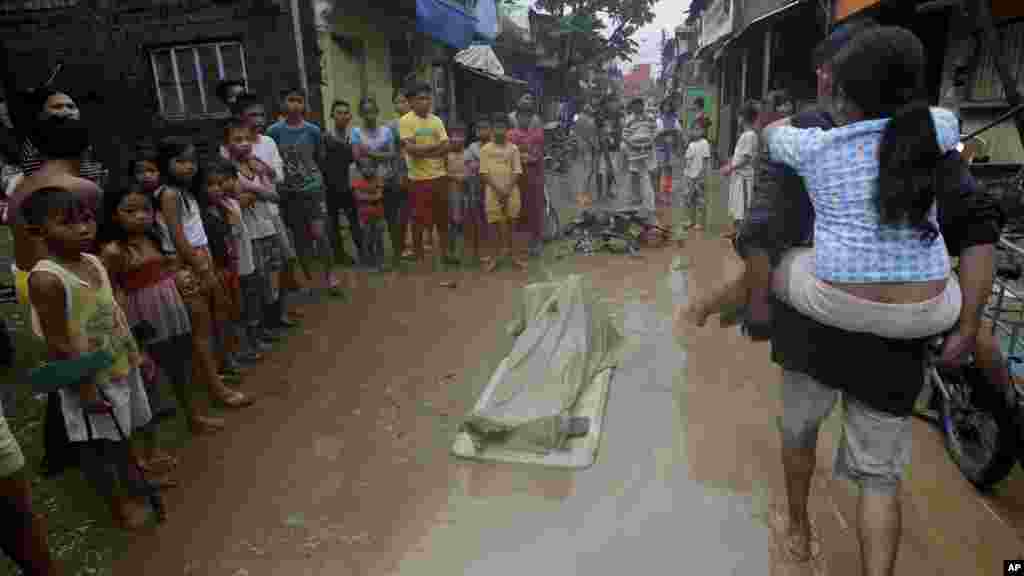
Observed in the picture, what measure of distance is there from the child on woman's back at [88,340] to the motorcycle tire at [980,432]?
3.46 metres

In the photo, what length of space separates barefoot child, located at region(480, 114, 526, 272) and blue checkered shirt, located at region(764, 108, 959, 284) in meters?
4.78

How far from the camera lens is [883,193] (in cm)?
165

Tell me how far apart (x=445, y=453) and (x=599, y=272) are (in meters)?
3.81

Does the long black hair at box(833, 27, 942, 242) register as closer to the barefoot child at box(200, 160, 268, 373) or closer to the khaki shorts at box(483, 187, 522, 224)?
the barefoot child at box(200, 160, 268, 373)

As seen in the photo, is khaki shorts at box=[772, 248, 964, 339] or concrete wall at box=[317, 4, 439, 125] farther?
concrete wall at box=[317, 4, 439, 125]

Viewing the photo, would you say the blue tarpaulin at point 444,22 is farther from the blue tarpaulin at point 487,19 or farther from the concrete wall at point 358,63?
the blue tarpaulin at point 487,19

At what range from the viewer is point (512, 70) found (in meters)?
24.0

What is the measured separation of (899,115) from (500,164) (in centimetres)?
498

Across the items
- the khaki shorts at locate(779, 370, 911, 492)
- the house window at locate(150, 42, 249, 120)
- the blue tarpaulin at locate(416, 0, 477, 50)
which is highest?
the blue tarpaulin at locate(416, 0, 477, 50)

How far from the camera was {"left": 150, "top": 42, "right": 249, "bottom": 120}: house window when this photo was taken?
9.34 metres

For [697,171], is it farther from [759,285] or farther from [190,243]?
[759,285]

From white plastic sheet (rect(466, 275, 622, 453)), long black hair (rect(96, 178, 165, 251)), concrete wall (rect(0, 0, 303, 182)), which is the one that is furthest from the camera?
concrete wall (rect(0, 0, 303, 182))

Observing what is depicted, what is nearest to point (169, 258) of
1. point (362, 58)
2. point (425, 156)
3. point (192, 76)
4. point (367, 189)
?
point (367, 189)

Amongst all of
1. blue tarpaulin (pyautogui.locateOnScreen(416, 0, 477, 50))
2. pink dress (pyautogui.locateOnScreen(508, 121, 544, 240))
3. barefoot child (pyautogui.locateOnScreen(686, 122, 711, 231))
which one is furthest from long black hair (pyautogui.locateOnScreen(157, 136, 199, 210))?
blue tarpaulin (pyautogui.locateOnScreen(416, 0, 477, 50))
